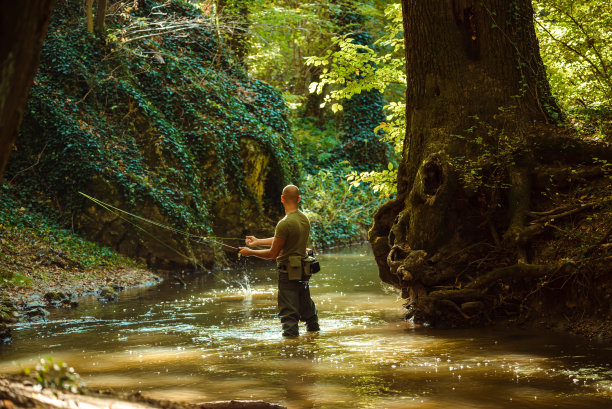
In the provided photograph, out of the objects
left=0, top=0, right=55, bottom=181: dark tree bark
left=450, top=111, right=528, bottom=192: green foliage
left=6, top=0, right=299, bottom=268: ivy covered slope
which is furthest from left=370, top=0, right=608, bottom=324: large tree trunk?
left=6, top=0, right=299, bottom=268: ivy covered slope

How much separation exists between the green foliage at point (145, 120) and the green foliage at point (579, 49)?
399 inches

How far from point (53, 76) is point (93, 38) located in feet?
7.01

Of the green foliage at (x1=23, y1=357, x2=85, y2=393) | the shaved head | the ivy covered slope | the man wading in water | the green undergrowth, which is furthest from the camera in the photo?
the ivy covered slope

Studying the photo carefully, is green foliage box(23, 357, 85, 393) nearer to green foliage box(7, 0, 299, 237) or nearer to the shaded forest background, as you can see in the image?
the shaded forest background

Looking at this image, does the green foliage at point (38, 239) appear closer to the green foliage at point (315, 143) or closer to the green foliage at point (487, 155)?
the green foliage at point (487, 155)

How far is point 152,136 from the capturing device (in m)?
18.1

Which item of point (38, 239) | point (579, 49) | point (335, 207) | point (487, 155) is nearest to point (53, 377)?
point (487, 155)

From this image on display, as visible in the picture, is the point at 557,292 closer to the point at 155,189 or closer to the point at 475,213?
the point at 475,213

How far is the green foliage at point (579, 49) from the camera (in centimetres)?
960

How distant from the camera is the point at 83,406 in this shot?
310cm

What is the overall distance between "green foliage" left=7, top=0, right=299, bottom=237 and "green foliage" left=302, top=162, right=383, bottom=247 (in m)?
3.39

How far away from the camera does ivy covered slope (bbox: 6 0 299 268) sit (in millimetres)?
16453

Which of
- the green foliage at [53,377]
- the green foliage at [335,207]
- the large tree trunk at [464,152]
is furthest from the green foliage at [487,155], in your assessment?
the green foliage at [335,207]

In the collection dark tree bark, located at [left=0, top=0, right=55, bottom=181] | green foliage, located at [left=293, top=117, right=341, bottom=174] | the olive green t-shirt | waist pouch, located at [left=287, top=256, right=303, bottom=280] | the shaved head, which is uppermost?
green foliage, located at [left=293, top=117, right=341, bottom=174]
